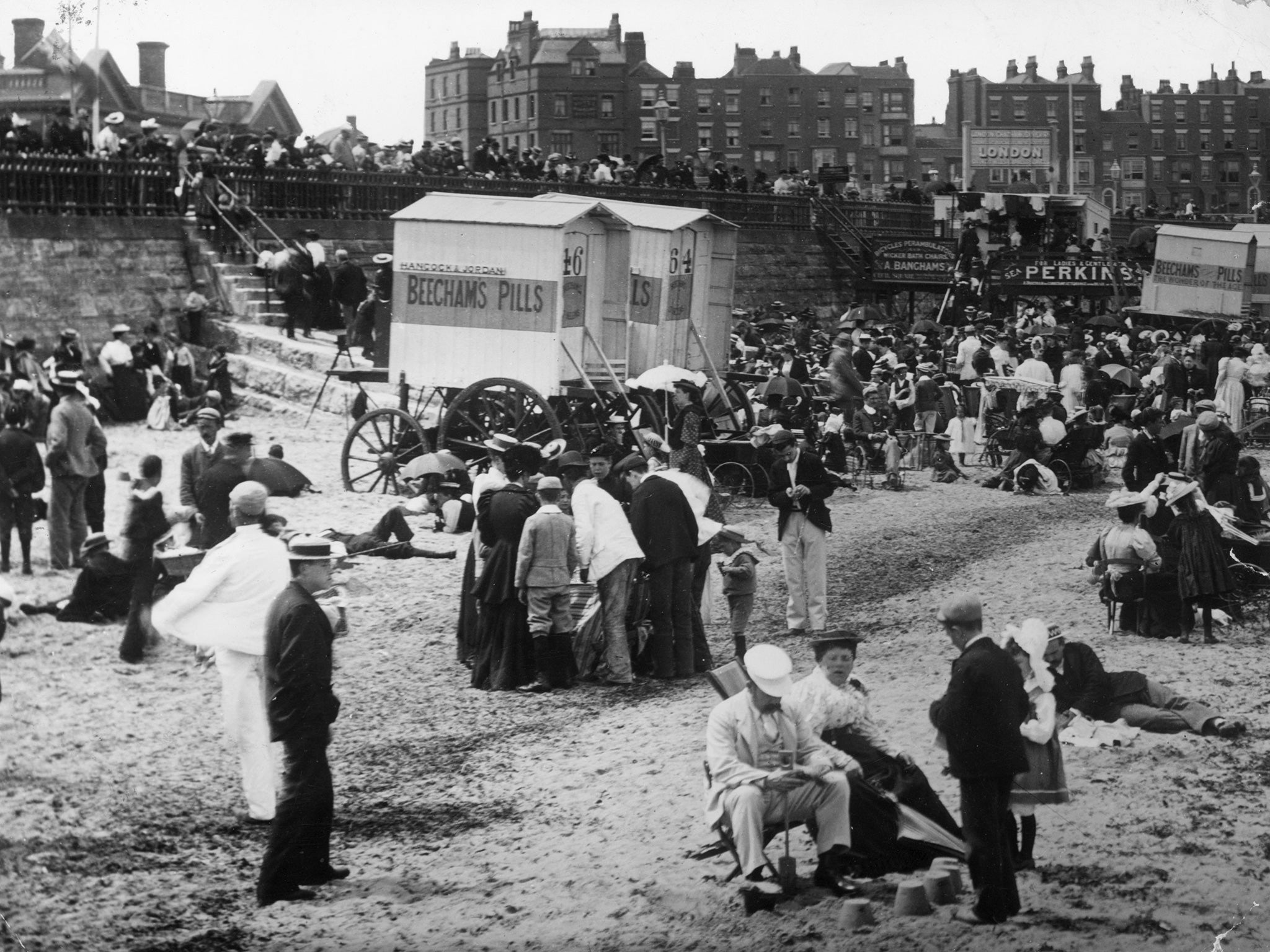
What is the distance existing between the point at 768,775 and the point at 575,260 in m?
10.2

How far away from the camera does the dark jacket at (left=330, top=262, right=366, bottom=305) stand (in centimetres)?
1895

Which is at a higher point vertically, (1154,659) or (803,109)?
(803,109)

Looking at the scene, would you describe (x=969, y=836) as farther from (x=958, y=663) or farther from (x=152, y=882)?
(x=152, y=882)

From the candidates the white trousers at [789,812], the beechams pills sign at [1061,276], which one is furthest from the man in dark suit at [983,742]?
the beechams pills sign at [1061,276]

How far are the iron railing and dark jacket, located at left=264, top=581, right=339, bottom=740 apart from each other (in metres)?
15.1

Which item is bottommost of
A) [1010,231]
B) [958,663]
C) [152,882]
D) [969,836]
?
[152,882]

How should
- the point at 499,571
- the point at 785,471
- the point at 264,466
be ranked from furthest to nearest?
1. the point at 264,466
2. the point at 785,471
3. the point at 499,571

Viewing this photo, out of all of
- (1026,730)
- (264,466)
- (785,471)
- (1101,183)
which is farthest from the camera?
(1101,183)

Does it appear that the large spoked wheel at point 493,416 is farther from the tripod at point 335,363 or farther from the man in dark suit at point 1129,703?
the man in dark suit at point 1129,703

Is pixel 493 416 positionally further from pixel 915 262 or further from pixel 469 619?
pixel 915 262

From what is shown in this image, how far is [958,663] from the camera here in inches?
247

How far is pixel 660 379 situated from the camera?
54.5 ft

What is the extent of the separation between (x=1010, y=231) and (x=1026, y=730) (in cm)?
2816

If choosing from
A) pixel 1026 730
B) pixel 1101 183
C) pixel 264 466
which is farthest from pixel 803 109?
pixel 1101 183
